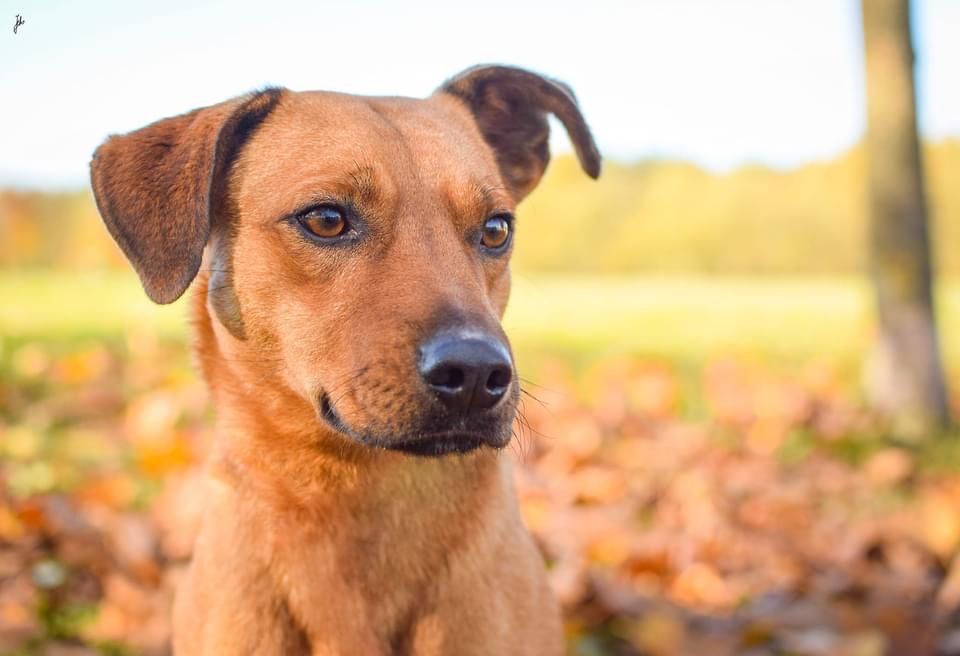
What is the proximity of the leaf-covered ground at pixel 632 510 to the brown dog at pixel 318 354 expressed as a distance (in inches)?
18.1

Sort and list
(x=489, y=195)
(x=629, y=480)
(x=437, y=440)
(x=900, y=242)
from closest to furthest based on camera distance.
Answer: (x=437, y=440)
(x=489, y=195)
(x=629, y=480)
(x=900, y=242)

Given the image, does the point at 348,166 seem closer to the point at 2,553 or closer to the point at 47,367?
the point at 2,553

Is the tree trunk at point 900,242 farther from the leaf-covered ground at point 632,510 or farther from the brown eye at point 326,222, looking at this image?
the brown eye at point 326,222

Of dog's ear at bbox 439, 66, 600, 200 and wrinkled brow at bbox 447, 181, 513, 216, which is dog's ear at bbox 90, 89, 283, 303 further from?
dog's ear at bbox 439, 66, 600, 200

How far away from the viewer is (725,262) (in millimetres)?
11828

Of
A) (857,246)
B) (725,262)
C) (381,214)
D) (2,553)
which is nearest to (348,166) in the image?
(381,214)

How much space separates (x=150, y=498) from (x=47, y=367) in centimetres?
269

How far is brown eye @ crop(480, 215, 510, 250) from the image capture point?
3.41 m

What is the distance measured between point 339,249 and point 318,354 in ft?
1.07

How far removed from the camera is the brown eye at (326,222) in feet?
10.4

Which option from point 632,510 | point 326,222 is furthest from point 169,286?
point 632,510

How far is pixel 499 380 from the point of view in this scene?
2.77 metres

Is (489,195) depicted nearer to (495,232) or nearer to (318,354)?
(495,232)

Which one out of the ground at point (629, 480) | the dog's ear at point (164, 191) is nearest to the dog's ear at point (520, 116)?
the ground at point (629, 480)
